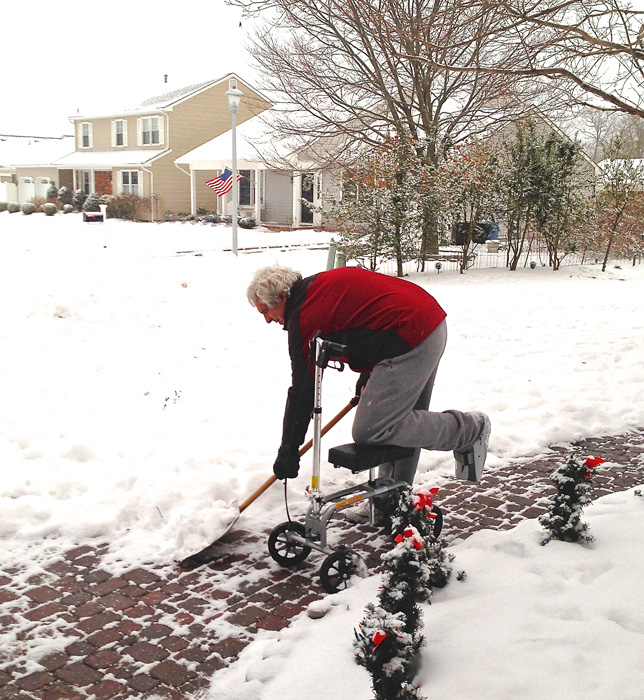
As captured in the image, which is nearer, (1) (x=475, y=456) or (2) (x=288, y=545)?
(2) (x=288, y=545)

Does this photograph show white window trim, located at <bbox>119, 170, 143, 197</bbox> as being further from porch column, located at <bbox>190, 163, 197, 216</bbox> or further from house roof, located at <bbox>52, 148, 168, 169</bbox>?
porch column, located at <bbox>190, 163, 197, 216</bbox>

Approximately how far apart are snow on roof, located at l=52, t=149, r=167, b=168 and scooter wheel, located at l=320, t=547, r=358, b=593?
113ft

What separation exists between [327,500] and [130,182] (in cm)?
3611

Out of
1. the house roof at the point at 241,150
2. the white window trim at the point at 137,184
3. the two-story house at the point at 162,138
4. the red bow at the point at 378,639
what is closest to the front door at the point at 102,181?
the two-story house at the point at 162,138

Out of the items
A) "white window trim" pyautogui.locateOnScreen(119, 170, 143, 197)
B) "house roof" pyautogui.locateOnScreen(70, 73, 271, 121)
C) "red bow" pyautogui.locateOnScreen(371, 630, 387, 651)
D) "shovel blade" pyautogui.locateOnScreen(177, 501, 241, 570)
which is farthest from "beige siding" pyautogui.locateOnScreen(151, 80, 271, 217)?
"red bow" pyautogui.locateOnScreen(371, 630, 387, 651)

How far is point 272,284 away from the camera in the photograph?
3951 mm

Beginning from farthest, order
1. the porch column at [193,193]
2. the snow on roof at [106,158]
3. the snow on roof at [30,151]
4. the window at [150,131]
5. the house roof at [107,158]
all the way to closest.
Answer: the snow on roof at [30,151]
the window at [150,131]
the snow on roof at [106,158]
the house roof at [107,158]
the porch column at [193,193]

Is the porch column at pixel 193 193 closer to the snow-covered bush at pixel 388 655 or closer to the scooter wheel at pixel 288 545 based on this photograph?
the scooter wheel at pixel 288 545

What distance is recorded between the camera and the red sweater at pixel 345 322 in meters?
3.95

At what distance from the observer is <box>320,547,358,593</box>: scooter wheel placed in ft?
12.7

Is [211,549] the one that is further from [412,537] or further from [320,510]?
[412,537]

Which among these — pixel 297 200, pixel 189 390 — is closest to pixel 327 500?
pixel 189 390

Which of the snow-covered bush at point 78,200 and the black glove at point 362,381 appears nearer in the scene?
the black glove at point 362,381

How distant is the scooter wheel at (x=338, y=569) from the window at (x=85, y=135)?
42482 millimetres
